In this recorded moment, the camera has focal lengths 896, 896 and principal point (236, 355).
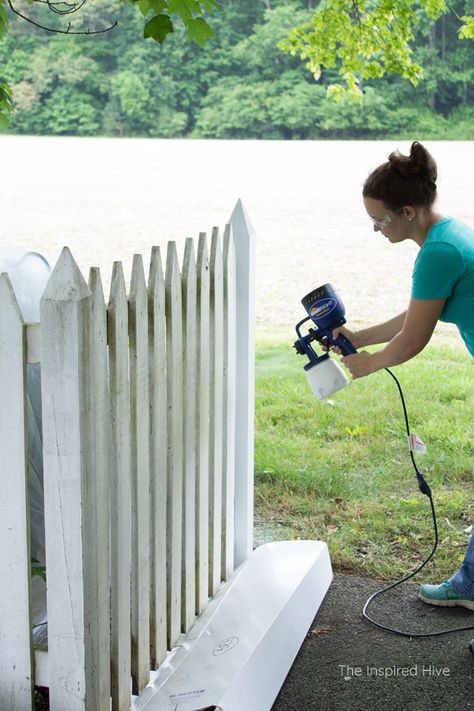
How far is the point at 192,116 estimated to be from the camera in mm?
27812

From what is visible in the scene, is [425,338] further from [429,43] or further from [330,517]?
[429,43]

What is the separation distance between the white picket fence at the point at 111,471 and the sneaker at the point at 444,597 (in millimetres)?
992

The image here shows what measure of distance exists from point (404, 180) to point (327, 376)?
2.77ft

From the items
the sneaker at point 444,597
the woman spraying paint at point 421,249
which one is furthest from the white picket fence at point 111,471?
the sneaker at point 444,597

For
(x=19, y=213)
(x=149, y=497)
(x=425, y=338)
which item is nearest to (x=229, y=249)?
(x=425, y=338)

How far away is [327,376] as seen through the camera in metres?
3.67

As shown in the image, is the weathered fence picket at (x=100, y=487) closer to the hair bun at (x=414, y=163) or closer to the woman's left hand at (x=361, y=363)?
the woman's left hand at (x=361, y=363)

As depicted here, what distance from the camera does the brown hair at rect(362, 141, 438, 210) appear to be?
335cm

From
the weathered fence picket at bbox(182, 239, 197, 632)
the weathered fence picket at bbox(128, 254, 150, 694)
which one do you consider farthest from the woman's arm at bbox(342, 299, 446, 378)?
the weathered fence picket at bbox(128, 254, 150, 694)

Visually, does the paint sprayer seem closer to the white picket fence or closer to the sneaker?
the sneaker

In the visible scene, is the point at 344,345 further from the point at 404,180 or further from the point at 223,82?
the point at 223,82

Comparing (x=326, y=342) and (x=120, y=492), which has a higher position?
(x=326, y=342)

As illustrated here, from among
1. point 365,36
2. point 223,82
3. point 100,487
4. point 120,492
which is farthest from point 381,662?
point 223,82

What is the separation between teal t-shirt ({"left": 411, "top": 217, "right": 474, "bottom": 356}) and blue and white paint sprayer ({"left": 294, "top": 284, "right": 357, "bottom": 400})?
0.39 metres
